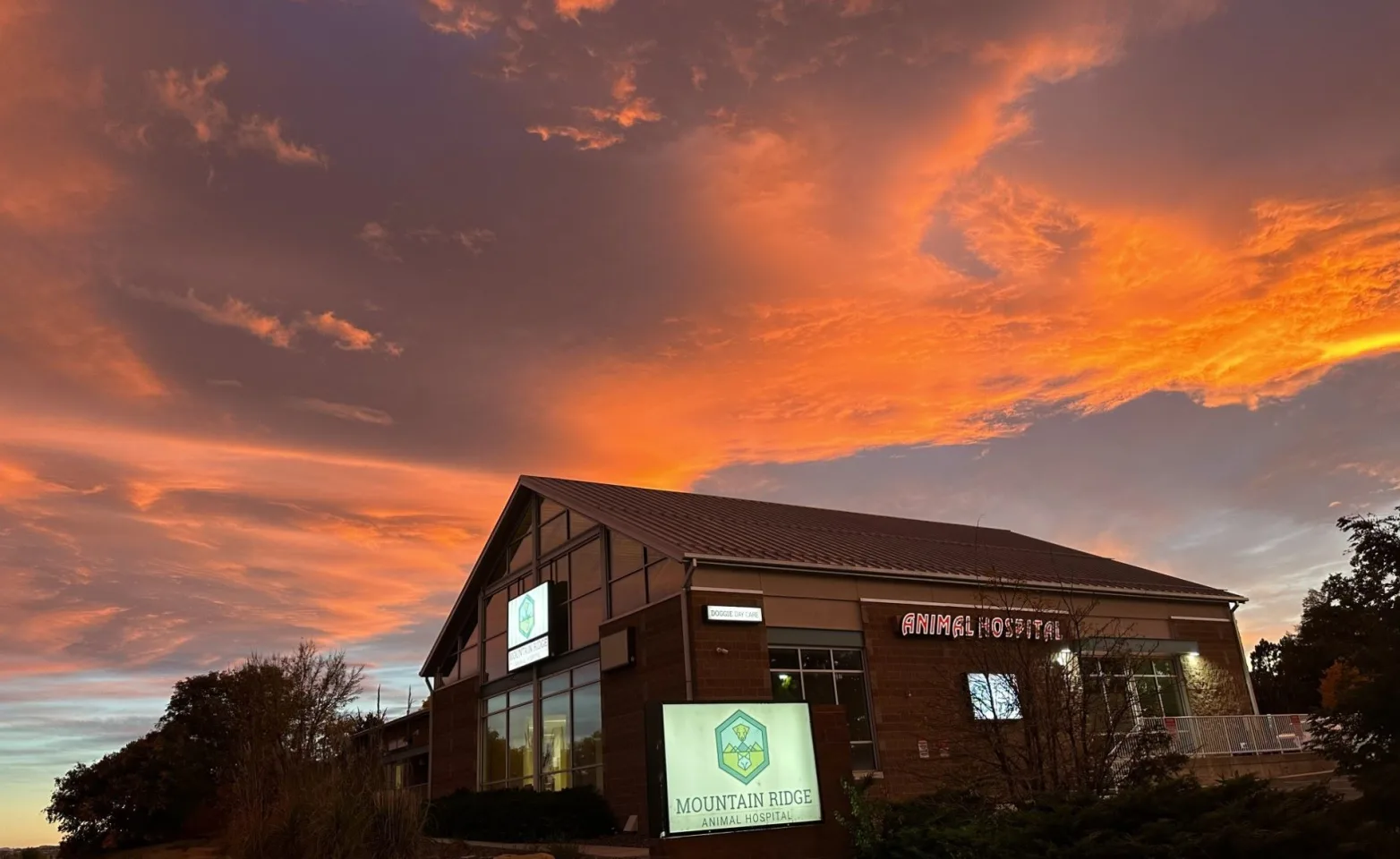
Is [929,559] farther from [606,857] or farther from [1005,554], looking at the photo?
[606,857]

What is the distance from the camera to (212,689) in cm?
4388

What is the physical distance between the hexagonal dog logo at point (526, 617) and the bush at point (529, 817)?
583cm

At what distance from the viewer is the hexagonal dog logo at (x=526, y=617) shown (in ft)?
90.2

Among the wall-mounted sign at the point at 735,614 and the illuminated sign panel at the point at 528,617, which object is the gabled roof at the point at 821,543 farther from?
the illuminated sign panel at the point at 528,617

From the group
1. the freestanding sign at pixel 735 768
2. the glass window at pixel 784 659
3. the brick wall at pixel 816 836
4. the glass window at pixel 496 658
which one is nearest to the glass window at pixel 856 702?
the glass window at pixel 784 659

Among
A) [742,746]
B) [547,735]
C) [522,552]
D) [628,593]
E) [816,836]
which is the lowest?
[816,836]

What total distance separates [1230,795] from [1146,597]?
2212cm

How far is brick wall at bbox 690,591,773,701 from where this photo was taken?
20.0 m

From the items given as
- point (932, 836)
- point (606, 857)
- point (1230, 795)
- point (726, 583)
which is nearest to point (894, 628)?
point (726, 583)

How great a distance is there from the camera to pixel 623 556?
24.2 meters

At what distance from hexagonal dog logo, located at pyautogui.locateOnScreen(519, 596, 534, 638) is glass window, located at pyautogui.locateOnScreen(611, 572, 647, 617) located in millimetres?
4410

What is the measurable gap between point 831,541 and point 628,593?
21.7 ft

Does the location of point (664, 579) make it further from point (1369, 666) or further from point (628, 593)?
point (1369, 666)

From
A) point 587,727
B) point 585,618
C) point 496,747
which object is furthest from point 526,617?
point 587,727
